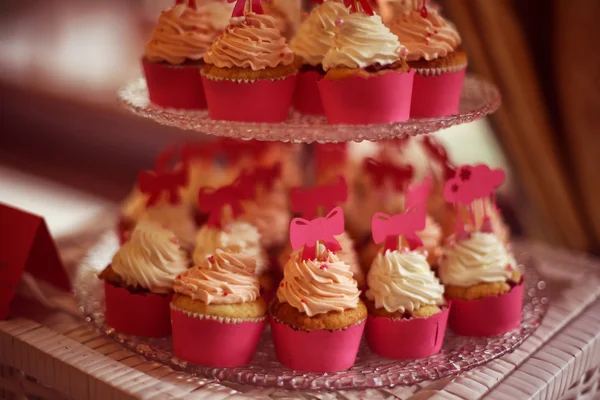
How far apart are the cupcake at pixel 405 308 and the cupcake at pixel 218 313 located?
10.2 inches

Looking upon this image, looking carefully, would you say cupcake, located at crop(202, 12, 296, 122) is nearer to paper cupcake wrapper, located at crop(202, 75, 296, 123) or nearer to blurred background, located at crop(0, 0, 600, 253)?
paper cupcake wrapper, located at crop(202, 75, 296, 123)

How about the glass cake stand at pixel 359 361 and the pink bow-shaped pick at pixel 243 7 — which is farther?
the pink bow-shaped pick at pixel 243 7

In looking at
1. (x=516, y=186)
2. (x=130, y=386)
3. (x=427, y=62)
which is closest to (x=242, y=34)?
(x=427, y=62)

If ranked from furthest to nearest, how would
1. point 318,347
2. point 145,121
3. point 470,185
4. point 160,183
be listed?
point 145,121, point 160,183, point 470,185, point 318,347

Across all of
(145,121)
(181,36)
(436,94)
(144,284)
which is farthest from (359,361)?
(145,121)

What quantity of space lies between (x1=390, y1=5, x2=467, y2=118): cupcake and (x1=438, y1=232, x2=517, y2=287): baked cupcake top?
0.32m

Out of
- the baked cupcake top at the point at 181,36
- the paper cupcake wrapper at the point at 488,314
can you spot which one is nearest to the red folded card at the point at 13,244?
the baked cupcake top at the point at 181,36

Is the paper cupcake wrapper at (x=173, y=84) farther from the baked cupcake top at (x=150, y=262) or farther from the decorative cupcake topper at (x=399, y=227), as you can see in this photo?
the decorative cupcake topper at (x=399, y=227)

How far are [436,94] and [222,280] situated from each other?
2.10 ft

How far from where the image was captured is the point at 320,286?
5.15 feet

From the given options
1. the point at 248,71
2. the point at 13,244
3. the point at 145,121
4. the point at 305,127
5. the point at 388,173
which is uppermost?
the point at 248,71

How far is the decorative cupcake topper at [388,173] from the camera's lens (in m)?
2.18

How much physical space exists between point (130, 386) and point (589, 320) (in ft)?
3.80

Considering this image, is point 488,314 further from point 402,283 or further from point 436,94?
point 436,94
